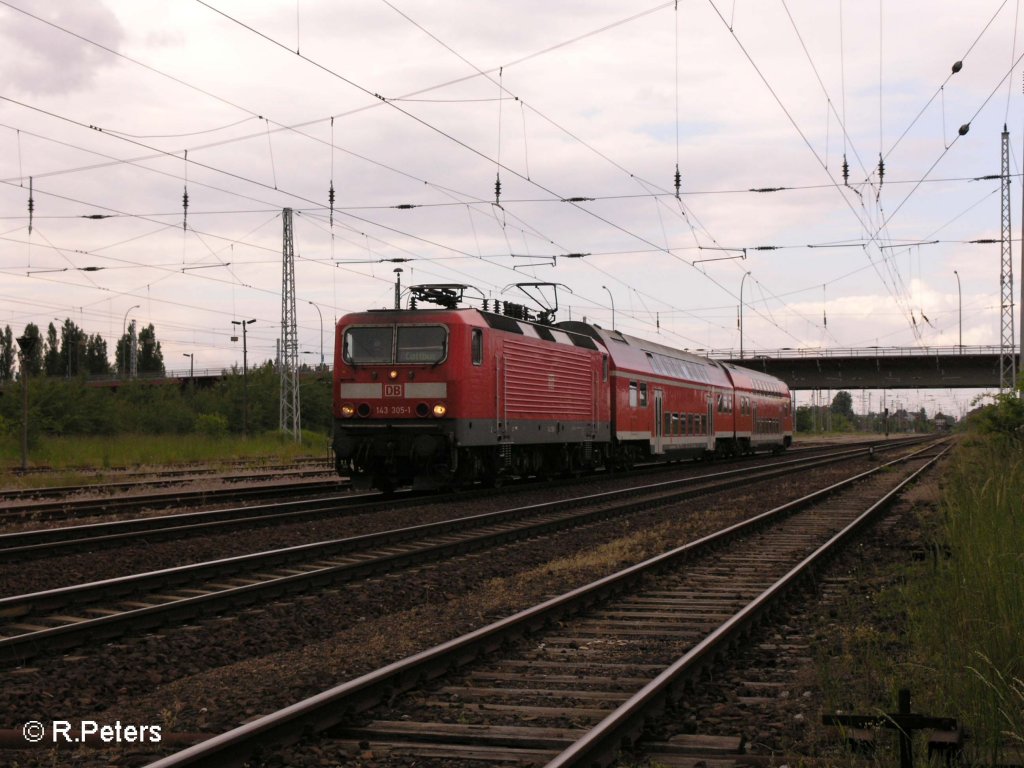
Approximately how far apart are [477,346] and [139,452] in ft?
63.7

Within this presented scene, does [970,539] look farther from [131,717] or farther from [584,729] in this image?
[131,717]

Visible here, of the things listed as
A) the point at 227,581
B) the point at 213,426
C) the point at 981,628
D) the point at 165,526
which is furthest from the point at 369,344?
the point at 213,426

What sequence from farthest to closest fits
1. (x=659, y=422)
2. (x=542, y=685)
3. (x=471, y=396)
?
1. (x=659, y=422)
2. (x=471, y=396)
3. (x=542, y=685)

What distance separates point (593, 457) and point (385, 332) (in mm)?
8690

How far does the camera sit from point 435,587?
10.7 m

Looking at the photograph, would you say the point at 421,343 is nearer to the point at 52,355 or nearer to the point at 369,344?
the point at 369,344

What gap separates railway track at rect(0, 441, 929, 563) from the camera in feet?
40.6

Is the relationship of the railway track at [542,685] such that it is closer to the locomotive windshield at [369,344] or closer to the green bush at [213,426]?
the locomotive windshield at [369,344]

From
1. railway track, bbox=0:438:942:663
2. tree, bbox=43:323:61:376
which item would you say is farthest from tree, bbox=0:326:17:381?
railway track, bbox=0:438:942:663

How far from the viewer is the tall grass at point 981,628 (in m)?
5.19

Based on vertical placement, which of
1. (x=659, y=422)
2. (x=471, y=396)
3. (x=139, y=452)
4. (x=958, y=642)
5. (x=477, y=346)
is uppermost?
(x=477, y=346)

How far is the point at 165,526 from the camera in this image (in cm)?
1542

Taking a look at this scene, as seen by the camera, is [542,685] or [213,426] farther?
[213,426]

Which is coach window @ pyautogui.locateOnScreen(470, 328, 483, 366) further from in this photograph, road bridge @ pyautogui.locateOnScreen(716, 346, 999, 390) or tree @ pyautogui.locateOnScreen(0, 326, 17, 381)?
tree @ pyautogui.locateOnScreen(0, 326, 17, 381)
